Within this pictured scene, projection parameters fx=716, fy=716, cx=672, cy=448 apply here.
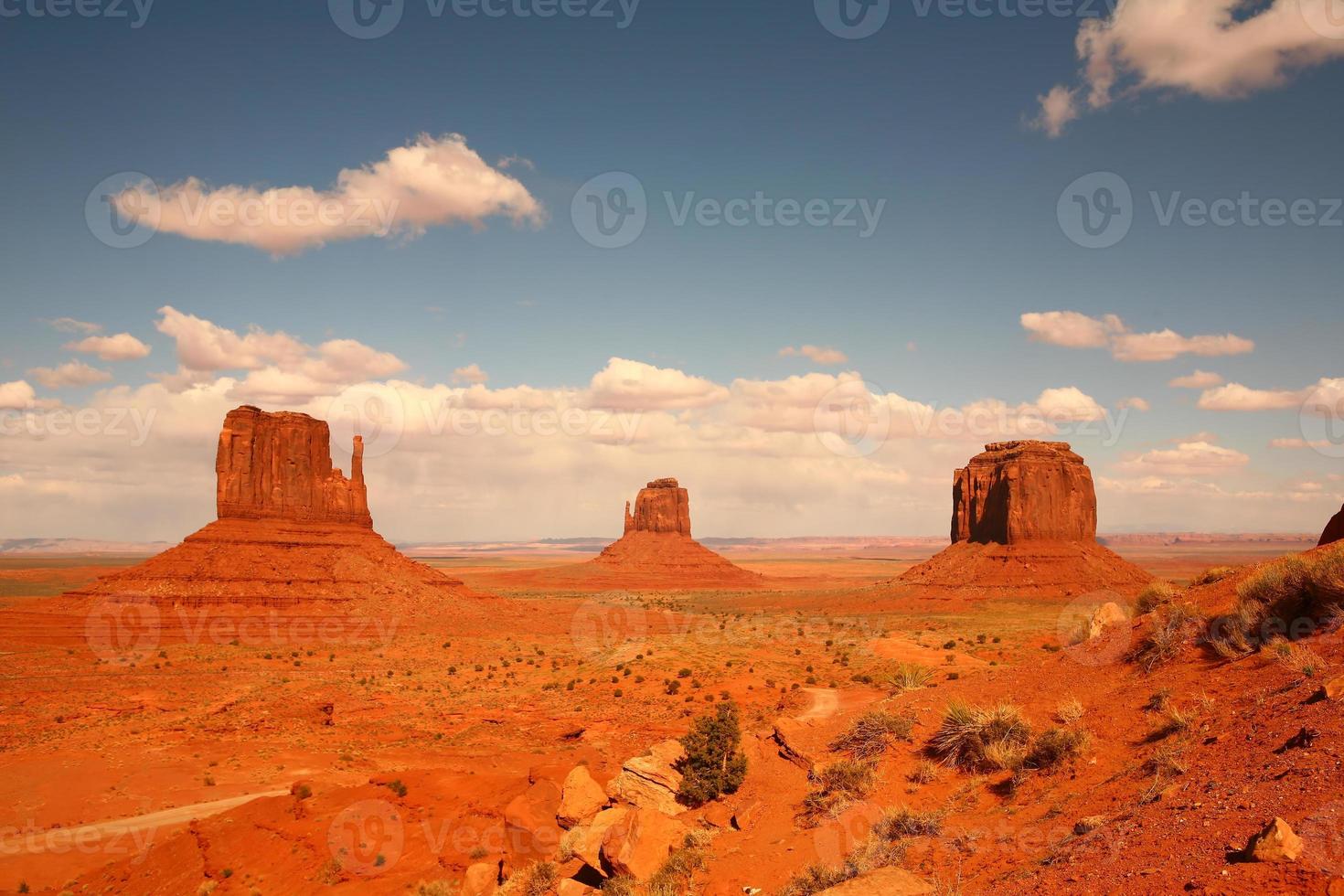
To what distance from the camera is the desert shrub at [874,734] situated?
12.6 meters

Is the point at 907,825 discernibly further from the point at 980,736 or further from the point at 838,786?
the point at 980,736

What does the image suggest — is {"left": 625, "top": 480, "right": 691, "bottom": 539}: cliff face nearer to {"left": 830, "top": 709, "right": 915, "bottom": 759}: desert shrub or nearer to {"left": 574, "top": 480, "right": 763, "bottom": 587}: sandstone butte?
{"left": 574, "top": 480, "right": 763, "bottom": 587}: sandstone butte

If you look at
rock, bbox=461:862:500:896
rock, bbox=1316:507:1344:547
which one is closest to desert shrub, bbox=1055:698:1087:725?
rock, bbox=1316:507:1344:547

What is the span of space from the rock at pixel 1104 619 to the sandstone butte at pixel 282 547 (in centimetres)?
5330

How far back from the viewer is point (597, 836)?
12328mm

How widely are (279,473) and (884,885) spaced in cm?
6533

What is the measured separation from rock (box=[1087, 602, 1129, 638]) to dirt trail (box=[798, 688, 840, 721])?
5732 millimetres

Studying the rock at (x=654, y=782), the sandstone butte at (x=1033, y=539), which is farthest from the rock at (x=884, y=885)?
the sandstone butte at (x=1033, y=539)

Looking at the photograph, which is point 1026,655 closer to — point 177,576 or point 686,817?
point 686,817

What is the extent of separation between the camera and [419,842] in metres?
17.0

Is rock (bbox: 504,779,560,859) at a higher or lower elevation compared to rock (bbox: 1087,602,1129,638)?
lower

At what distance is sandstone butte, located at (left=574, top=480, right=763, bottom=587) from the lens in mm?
123000
